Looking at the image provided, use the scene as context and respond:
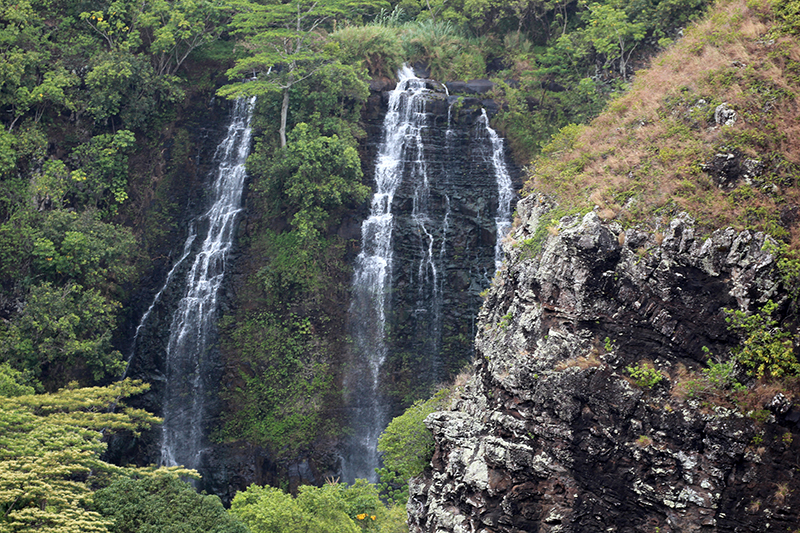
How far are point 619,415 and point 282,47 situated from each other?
69.2ft

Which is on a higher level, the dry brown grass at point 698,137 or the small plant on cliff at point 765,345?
the dry brown grass at point 698,137

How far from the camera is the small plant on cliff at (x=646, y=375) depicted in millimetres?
11438

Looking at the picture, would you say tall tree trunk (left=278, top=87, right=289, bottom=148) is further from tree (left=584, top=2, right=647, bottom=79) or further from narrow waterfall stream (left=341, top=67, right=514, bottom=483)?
tree (left=584, top=2, right=647, bottom=79)

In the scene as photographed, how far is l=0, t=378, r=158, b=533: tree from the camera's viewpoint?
1256 cm

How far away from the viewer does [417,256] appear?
81.1 feet

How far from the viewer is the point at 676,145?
1324 cm

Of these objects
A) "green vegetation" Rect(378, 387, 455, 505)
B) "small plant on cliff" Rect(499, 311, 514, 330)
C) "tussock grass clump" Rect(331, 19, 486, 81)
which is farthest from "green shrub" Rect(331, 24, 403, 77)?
"small plant on cliff" Rect(499, 311, 514, 330)

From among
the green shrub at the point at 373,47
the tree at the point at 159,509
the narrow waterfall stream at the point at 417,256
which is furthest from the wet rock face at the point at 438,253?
the tree at the point at 159,509

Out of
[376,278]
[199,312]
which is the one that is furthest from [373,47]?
[199,312]

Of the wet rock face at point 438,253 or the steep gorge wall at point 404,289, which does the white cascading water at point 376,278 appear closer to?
the wet rock face at point 438,253

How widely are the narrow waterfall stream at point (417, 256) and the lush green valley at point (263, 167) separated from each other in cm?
64

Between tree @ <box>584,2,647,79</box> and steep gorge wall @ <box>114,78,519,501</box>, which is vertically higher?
tree @ <box>584,2,647,79</box>

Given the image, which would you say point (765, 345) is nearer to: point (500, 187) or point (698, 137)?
point (698, 137)

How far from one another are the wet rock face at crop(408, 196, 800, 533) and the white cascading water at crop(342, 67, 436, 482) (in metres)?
9.98
